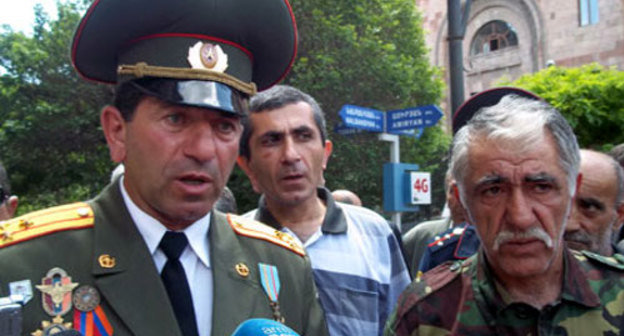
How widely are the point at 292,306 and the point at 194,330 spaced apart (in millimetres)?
375

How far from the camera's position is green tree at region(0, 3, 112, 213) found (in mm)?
16500

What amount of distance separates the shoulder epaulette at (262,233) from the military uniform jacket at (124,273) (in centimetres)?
10

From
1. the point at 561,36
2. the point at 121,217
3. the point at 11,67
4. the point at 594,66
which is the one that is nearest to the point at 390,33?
the point at 594,66

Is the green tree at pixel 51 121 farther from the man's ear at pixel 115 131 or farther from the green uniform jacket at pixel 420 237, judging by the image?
the man's ear at pixel 115 131

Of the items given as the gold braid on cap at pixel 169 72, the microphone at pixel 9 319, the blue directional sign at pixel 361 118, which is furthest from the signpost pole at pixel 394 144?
the microphone at pixel 9 319

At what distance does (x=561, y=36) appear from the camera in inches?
900

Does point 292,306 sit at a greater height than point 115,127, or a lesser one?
lesser

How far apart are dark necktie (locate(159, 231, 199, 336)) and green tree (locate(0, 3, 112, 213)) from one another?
15445 mm

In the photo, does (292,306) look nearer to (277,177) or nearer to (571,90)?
(277,177)

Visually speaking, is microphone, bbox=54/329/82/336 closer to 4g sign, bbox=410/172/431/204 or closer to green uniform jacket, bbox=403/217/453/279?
green uniform jacket, bbox=403/217/453/279

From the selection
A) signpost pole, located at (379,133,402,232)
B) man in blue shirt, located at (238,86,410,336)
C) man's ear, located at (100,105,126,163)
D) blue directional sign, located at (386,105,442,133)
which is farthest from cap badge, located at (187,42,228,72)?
signpost pole, located at (379,133,402,232)

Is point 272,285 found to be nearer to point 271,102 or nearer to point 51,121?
point 271,102

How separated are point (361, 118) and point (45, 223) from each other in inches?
284

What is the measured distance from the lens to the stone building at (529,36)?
21.3 m
